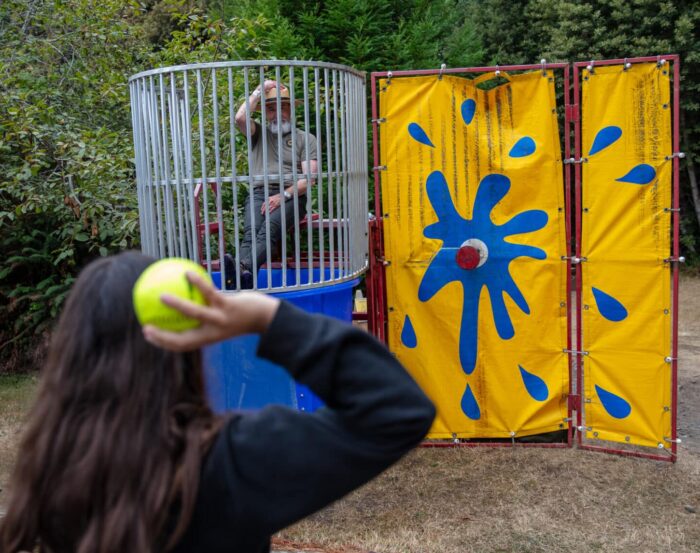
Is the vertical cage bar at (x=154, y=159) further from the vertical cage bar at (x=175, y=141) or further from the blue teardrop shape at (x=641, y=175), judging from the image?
the blue teardrop shape at (x=641, y=175)

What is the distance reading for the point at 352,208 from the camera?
196 inches

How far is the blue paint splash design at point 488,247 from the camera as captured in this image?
532 centimetres

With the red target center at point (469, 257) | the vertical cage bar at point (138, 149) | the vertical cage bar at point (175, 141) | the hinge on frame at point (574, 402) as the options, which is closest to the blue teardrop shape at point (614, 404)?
the hinge on frame at point (574, 402)

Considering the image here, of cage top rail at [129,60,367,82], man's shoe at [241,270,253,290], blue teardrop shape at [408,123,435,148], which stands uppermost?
cage top rail at [129,60,367,82]

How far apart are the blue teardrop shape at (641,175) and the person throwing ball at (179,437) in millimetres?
4278

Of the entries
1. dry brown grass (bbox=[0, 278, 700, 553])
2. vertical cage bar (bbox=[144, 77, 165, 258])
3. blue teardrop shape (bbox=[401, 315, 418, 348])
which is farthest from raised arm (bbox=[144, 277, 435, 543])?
blue teardrop shape (bbox=[401, 315, 418, 348])

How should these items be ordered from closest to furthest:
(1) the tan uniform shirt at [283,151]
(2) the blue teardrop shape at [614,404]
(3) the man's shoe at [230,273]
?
1. (3) the man's shoe at [230,273]
2. (1) the tan uniform shirt at [283,151]
3. (2) the blue teardrop shape at [614,404]

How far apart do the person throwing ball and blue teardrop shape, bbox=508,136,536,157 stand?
14.0 feet

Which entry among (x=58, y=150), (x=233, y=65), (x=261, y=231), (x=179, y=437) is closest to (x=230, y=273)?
(x=261, y=231)

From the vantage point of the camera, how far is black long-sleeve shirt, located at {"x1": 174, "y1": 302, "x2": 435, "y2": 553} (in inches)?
50.0

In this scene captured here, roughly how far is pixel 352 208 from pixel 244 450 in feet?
12.3

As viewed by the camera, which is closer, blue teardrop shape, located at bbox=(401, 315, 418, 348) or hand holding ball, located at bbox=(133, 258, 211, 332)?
hand holding ball, located at bbox=(133, 258, 211, 332)

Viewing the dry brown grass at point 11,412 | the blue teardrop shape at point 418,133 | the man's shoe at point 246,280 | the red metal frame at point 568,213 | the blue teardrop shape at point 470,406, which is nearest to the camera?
the man's shoe at point 246,280

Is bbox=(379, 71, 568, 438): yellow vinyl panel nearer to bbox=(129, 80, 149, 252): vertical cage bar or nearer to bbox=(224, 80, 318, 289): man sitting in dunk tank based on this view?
bbox=(224, 80, 318, 289): man sitting in dunk tank
